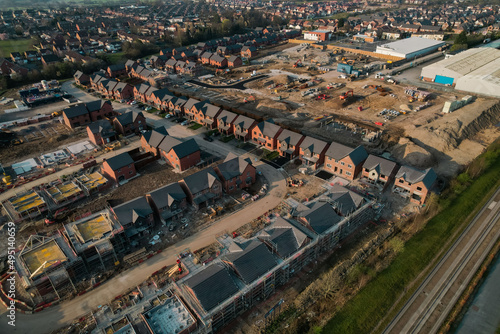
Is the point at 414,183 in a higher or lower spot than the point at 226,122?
higher

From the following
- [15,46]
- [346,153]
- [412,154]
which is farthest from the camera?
[15,46]

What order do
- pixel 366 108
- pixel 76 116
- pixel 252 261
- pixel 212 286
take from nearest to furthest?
1. pixel 212 286
2. pixel 252 261
3. pixel 76 116
4. pixel 366 108

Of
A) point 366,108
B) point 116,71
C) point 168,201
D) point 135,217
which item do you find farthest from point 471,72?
point 116,71

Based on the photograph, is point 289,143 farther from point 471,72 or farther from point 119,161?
point 471,72

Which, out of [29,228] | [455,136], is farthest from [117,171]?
[455,136]

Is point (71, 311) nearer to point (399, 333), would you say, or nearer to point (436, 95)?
point (399, 333)

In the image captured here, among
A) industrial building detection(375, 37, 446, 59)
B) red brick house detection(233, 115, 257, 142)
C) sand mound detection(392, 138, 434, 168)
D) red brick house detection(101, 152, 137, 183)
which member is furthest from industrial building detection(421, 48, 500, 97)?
red brick house detection(101, 152, 137, 183)

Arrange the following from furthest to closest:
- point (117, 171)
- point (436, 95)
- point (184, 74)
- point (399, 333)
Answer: point (184, 74) < point (436, 95) < point (117, 171) < point (399, 333)
